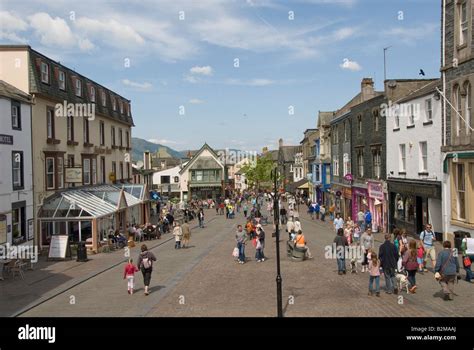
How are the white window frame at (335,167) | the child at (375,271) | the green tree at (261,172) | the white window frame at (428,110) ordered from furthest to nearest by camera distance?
the green tree at (261,172)
the white window frame at (335,167)
the white window frame at (428,110)
the child at (375,271)

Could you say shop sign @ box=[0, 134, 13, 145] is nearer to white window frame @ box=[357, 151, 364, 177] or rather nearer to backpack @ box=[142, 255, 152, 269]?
backpack @ box=[142, 255, 152, 269]

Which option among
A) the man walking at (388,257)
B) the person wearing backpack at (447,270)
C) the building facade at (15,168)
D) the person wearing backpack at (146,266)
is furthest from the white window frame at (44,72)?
the person wearing backpack at (447,270)

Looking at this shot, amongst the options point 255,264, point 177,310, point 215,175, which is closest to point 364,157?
point 255,264

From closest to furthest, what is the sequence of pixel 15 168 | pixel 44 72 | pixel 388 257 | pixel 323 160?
pixel 388 257 → pixel 15 168 → pixel 44 72 → pixel 323 160

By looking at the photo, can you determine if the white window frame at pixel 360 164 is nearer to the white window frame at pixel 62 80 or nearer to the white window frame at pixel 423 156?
the white window frame at pixel 423 156

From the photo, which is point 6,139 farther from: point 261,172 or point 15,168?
point 261,172

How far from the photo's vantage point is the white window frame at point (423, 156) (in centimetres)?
2731

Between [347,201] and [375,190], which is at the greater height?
[375,190]

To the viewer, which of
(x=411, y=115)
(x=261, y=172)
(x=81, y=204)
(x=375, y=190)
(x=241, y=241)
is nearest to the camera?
(x=241, y=241)

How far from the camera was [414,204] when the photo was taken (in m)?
29.2

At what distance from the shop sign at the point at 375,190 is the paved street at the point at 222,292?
13.4m

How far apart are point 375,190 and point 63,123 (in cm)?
2174

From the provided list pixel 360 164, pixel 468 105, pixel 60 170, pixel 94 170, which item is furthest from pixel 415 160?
pixel 94 170
